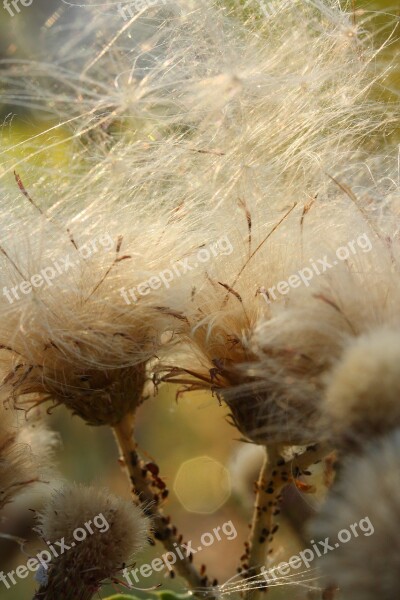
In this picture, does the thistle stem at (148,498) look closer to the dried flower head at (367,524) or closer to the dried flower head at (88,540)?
the dried flower head at (88,540)


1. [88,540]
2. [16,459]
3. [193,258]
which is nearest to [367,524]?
[88,540]

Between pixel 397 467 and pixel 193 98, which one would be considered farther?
pixel 193 98

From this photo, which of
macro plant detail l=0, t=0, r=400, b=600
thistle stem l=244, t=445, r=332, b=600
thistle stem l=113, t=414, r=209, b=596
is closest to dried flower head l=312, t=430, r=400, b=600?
macro plant detail l=0, t=0, r=400, b=600

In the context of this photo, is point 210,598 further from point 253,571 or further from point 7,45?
point 7,45

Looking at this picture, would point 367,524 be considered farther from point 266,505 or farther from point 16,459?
point 16,459

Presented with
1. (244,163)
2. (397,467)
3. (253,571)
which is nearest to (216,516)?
(253,571)

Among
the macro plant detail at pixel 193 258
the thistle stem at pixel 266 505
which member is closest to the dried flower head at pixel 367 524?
the macro plant detail at pixel 193 258
